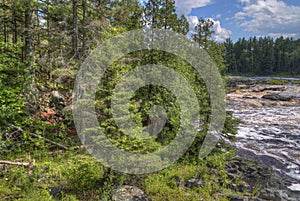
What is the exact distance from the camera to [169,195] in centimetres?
663

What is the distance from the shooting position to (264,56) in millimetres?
76812

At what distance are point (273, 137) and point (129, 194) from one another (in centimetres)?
1235

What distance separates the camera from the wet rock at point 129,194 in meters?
5.90

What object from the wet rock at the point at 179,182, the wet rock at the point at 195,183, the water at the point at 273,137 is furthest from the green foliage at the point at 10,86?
the water at the point at 273,137

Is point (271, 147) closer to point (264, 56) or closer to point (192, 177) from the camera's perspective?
point (192, 177)

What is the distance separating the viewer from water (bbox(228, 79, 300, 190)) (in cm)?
1071

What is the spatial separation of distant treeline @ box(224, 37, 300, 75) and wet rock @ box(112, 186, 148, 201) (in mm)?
69104

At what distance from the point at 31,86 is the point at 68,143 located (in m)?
3.04

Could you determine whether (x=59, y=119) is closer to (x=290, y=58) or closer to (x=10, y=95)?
(x=10, y=95)

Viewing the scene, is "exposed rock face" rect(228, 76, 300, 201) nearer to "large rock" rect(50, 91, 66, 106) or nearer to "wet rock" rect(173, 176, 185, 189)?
"wet rock" rect(173, 176, 185, 189)

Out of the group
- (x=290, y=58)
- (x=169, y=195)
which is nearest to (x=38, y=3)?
(x=169, y=195)

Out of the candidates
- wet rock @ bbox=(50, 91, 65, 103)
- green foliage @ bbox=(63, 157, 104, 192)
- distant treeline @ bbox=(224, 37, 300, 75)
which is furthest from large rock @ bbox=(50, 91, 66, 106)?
distant treeline @ bbox=(224, 37, 300, 75)

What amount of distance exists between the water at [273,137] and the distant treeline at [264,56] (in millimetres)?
50597

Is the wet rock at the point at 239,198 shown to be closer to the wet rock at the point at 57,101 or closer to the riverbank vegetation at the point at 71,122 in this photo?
the riverbank vegetation at the point at 71,122
